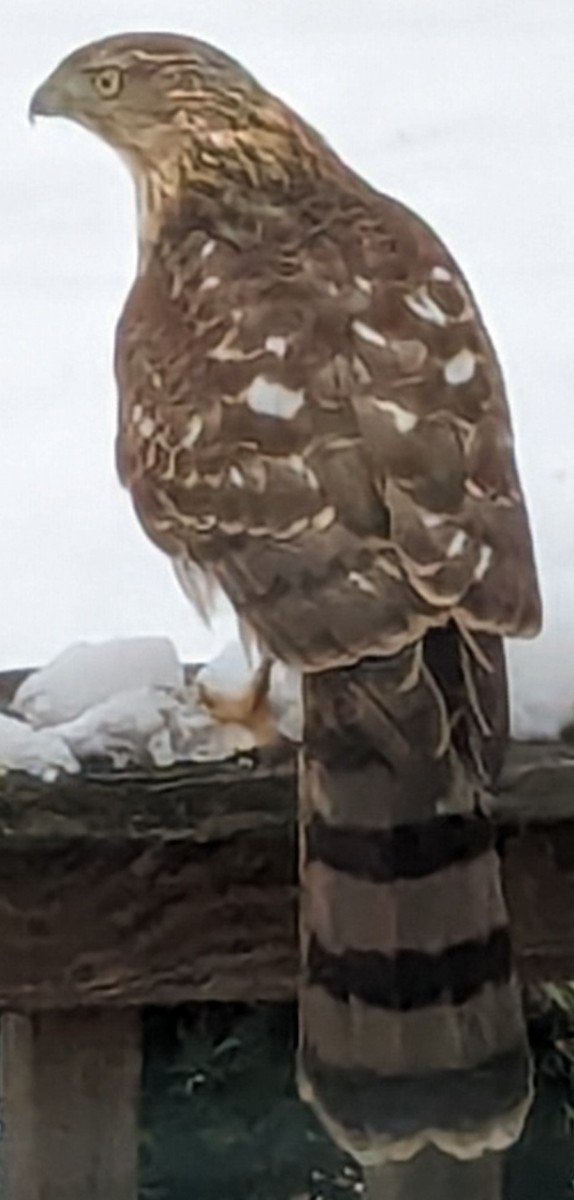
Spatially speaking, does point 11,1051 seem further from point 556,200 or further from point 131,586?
point 556,200

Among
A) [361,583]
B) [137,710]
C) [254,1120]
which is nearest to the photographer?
[361,583]

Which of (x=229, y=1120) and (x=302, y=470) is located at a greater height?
(x=302, y=470)

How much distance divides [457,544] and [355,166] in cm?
39

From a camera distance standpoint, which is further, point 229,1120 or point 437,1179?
point 229,1120

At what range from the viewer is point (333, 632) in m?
0.99

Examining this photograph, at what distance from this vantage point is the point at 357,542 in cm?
100

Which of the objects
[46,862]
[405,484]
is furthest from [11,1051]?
[405,484]

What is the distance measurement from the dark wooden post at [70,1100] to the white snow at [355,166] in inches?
6.7

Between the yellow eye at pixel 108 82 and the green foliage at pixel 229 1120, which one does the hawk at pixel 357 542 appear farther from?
the green foliage at pixel 229 1120

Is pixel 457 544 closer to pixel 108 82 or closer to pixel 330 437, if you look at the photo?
pixel 330 437

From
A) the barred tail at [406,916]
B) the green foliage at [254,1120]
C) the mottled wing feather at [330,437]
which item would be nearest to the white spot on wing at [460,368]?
the mottled wing feather at [330,437]

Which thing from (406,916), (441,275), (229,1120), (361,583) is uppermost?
(441,275)

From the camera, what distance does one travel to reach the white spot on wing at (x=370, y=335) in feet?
3.42

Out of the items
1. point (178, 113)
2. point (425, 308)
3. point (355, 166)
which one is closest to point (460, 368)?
point (425, 308)
